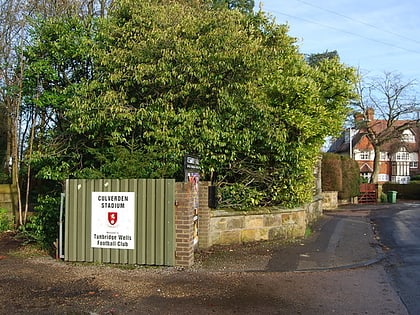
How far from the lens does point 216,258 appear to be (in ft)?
32.7

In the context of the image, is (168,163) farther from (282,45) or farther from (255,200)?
(282,45)

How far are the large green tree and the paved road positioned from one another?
280cm

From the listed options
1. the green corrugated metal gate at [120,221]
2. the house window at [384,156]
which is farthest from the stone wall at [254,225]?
the house window at [384,156]

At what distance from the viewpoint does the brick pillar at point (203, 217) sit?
10.7 metres

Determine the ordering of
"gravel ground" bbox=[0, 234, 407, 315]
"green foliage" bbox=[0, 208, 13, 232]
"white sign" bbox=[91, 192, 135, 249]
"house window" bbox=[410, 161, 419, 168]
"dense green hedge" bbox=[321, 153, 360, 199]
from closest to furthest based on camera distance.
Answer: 1. "gravel ground" bbox=[0, 234, 407, 315]
2. "white sign" bbox=[91, 192, 135, 249]
3. "green foliage" bbox=[0, 208, 13, 232]
4. "dense green hedge" bbox=[321, 153, 360, 199]
5. "house window" bbox=[410, 161, 419, 168]

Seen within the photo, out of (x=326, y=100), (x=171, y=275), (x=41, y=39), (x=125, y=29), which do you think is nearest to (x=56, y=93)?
(x=41, y=39)

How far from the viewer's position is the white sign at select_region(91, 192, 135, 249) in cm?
921

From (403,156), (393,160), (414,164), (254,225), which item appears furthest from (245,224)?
(414,164)

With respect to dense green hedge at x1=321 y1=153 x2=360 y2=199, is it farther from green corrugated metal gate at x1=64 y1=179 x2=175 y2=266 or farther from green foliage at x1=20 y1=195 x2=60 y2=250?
green corrugated metal gate at x1=64 y1=179 x2=175 y2=266

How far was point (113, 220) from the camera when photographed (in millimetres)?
9312

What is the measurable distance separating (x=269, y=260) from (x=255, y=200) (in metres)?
2.38

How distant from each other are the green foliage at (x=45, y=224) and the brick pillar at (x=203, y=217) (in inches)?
129

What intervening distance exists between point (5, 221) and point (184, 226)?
755cm

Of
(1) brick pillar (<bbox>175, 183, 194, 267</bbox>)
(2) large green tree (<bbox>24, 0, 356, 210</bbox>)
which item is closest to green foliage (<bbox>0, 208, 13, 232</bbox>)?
(2) large green tree (<bbox>24, 0, 356, 210</bbox>)
